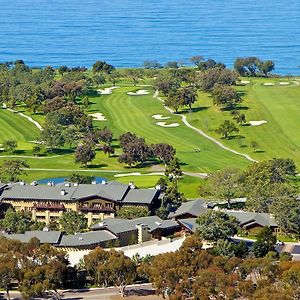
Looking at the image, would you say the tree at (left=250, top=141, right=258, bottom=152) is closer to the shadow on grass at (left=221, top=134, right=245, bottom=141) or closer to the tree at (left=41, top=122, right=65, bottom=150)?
the shadow on grass at (left=221, top=134, right=245, bottom=141)

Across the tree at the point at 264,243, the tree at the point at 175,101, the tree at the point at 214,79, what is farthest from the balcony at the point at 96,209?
the tree at the point at 214,79

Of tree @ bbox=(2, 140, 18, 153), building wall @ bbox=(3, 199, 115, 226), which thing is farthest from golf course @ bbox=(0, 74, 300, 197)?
building wall @ bbox=(3, 199, 115, 226)

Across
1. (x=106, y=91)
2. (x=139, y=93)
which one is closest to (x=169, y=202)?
(x=139, y=93)

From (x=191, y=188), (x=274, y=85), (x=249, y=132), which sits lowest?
(x=191, y=188)

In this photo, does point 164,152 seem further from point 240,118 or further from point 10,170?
point 240,118

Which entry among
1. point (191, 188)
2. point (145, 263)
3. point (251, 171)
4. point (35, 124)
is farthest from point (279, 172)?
point (35, 124)

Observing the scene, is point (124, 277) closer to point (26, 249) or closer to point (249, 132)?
point (26, 249)

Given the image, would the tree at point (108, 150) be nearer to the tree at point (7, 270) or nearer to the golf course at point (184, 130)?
the golf course at point (184, 130)
